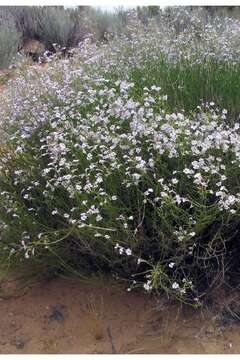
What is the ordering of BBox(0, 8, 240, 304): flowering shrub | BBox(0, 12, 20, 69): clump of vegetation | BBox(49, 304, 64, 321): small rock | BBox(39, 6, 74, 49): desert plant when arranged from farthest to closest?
BBox(39, 6, 74, 49): desert plant
BBox(0, 12, 20, 69): clump of vegetation
BBox(49, 304, 64, 321): small rock
BBox(0, 8, 240, 304): flowering shrub

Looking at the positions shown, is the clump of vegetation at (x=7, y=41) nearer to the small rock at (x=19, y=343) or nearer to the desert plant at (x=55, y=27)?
the desert plant at (x=55, y=27)

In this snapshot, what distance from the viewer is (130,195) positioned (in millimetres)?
2879

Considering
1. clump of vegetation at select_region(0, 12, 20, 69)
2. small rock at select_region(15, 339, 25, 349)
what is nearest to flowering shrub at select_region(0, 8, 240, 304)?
small rock at select_region(15, 339, 25, 349)

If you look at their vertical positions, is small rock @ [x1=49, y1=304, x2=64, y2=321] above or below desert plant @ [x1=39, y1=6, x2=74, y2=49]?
below

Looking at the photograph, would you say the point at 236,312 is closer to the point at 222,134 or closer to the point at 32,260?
the point at 222,134

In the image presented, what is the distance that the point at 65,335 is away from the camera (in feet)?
9.81

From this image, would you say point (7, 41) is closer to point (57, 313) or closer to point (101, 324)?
point (57, 313)

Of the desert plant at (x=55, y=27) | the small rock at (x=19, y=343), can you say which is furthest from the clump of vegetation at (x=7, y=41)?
the small rock at (x=19, y=343)

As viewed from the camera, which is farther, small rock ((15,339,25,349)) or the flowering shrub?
small rock ((15,339,25,349))

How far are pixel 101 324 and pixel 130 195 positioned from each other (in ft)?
2.50

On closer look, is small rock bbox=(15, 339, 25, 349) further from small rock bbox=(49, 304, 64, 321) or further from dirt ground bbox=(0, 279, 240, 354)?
small rock bbox=(49, 304, 64, 321)

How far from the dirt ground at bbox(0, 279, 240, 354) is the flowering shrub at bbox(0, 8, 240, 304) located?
0.15 m

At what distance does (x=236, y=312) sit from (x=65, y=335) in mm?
971

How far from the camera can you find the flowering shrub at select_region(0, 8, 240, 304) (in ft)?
8.78
